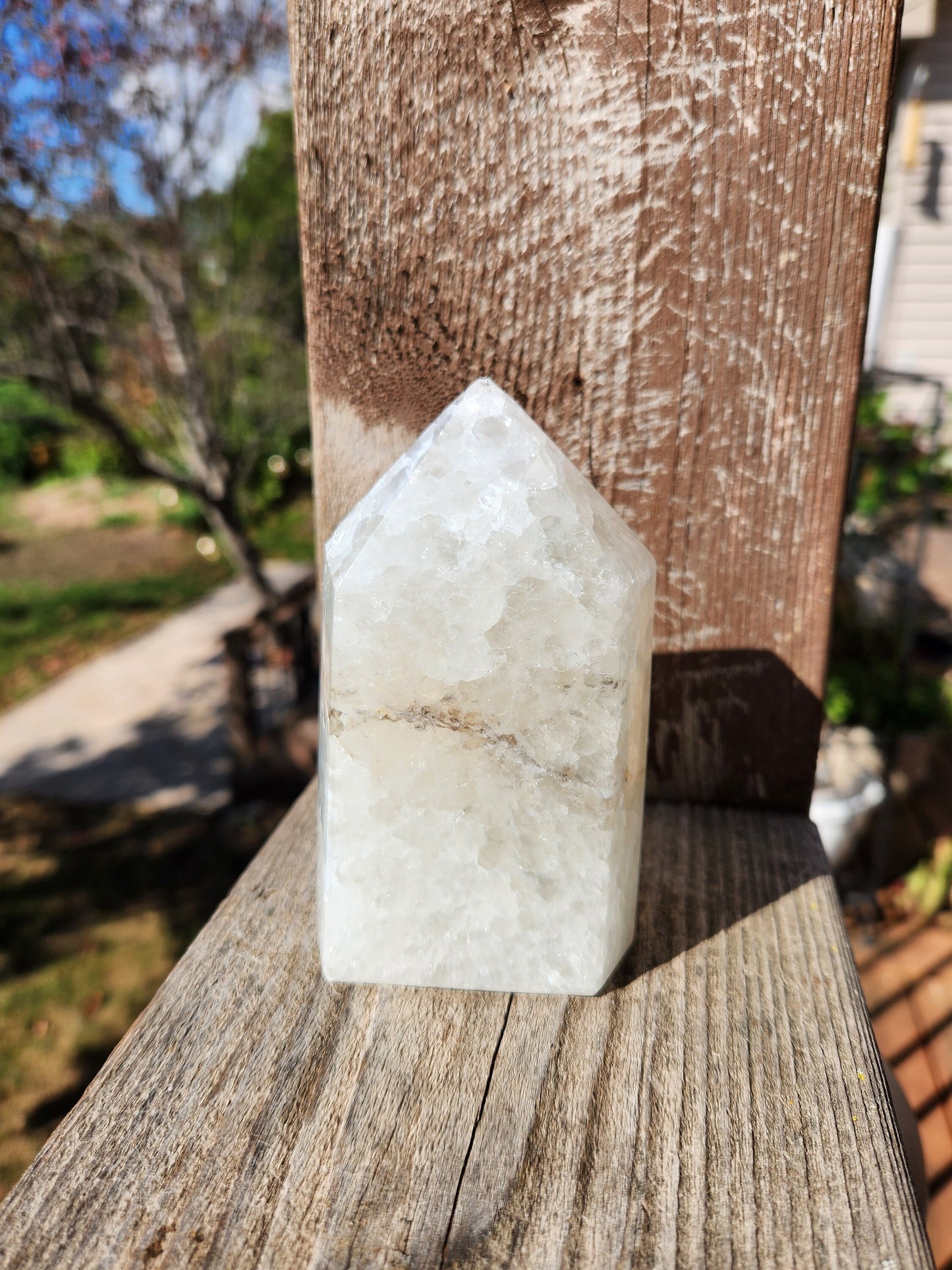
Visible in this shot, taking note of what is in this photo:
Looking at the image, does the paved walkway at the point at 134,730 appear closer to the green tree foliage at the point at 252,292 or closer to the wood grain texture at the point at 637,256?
the green tree foliage at the point at 252,292

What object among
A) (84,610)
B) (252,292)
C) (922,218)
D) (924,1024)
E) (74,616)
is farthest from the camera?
(84,610)

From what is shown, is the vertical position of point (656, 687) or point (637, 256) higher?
point (637, 256)

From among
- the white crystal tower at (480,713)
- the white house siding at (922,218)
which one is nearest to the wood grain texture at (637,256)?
the white crystal tower at (480,713)

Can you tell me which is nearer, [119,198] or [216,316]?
[119,198]

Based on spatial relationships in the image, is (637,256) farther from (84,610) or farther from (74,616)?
(84,610)

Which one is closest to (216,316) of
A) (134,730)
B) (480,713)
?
(134,730)

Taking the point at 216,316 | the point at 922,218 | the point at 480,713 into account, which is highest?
the point at 922,218
